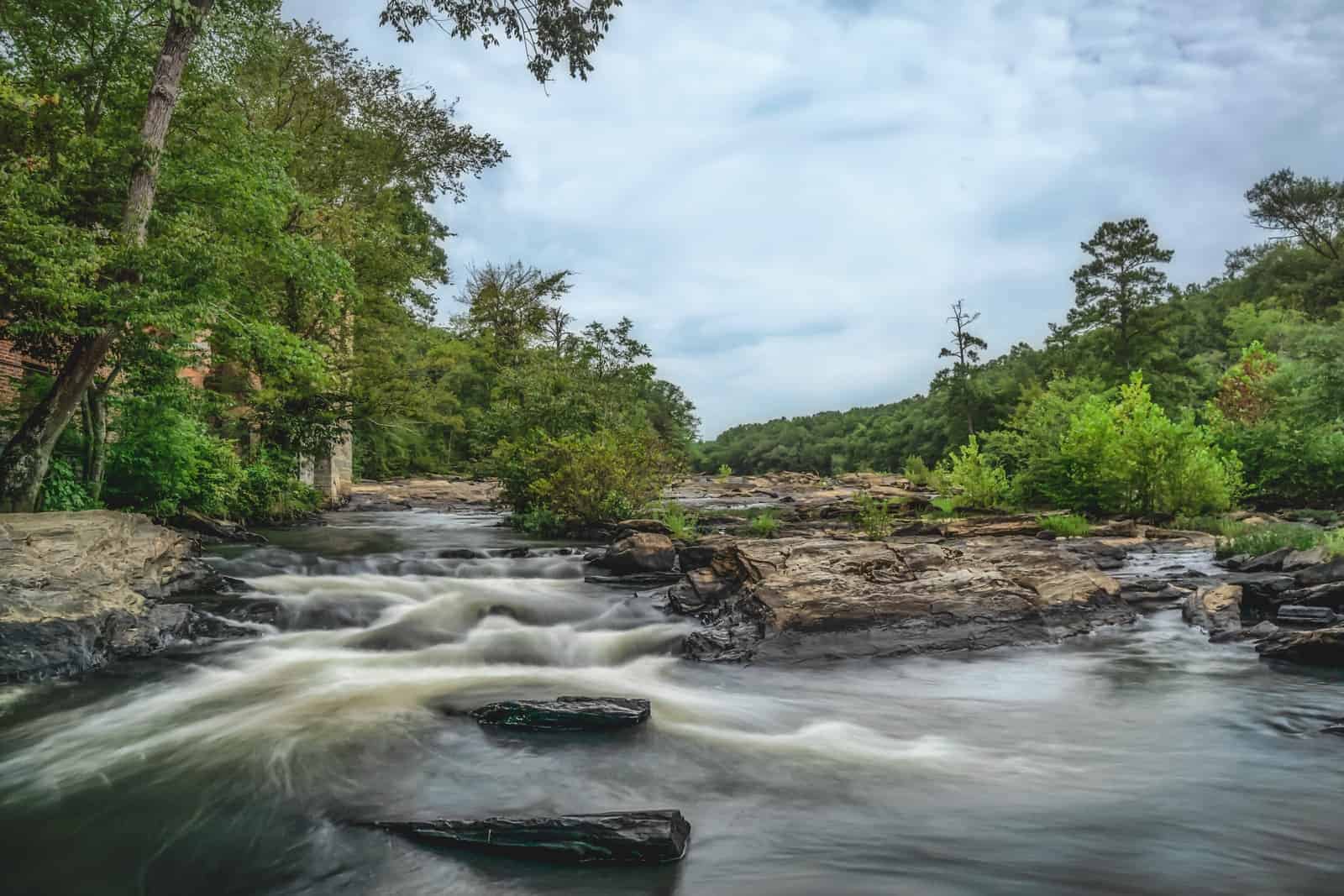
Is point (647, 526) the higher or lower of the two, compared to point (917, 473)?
lower

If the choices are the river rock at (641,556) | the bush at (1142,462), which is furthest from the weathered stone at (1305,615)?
the bush at (1142,462)

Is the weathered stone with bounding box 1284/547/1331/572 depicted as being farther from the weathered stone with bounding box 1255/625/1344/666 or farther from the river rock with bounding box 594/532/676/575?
the river rock with bounding box 594/532/676/575

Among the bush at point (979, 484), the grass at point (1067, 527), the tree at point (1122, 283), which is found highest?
the tree at point (1122, 283)

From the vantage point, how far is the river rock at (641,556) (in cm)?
1045

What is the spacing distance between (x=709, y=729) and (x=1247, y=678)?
177 inches

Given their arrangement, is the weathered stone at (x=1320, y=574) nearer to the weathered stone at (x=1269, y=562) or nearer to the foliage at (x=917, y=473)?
the weathered stone at (x=1269, y=562)

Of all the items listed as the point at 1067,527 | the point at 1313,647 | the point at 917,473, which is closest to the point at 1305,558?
the point at 1313,647

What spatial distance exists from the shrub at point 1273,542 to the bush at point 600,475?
382 inches

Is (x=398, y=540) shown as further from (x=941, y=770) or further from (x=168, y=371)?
(x=941, y=770)

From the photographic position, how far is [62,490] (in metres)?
10.4

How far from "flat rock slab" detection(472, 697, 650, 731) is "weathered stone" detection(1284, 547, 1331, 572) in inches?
316

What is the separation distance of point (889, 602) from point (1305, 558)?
531 cm

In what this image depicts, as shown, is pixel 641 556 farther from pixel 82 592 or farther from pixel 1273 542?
pixel 1273 542

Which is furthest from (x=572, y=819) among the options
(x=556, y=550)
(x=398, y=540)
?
(x=398, y=540)
